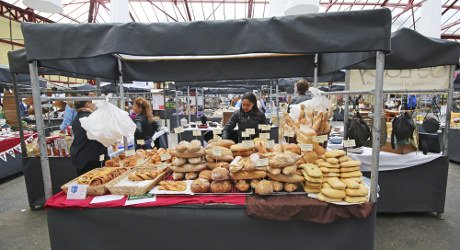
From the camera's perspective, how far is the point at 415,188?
10.7 ft

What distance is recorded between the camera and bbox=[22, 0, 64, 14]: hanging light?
11.3 feet

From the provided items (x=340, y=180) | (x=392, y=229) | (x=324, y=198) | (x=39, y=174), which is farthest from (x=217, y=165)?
(x=39, y=174)

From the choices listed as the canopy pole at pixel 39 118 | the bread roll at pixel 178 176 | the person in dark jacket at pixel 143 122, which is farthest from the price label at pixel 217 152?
the person in dark jacket at pixel 143 122

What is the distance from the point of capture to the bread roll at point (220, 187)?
1979mm

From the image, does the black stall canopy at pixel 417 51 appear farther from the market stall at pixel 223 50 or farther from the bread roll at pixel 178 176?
the bread roll at pixel 178 176

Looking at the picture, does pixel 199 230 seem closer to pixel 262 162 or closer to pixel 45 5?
pixel 262 162

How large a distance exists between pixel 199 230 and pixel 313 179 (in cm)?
96

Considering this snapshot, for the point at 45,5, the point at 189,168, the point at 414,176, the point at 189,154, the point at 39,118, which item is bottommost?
the point at 414,176

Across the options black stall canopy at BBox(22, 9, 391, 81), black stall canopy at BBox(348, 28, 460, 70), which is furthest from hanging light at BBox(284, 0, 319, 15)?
black stall canopy at BBox(22, 9, 391, 81)

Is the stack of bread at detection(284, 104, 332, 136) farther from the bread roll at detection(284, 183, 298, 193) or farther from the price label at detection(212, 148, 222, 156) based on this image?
the price label at detection(212, 148, 222, 156)

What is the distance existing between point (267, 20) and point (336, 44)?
0.50 m

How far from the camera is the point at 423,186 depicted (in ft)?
10.7

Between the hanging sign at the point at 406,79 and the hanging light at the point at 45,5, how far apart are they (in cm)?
449

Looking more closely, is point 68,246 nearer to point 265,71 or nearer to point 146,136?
point 146,136
